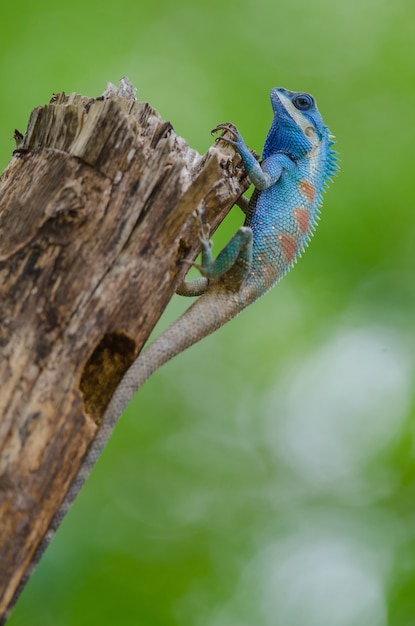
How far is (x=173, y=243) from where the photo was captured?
3.92m

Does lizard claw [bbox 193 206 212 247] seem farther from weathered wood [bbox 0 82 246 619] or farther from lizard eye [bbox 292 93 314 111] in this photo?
lizard eye [bbox 292 93 314 111]

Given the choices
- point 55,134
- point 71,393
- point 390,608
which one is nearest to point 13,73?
point 55,134

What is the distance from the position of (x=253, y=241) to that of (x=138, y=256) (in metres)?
1.48

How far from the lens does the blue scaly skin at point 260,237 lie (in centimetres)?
416

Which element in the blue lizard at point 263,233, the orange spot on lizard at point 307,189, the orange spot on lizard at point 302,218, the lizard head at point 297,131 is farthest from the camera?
the lizard head at point 297,131

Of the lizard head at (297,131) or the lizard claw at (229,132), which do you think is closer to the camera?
the lizard claw at (229,132)

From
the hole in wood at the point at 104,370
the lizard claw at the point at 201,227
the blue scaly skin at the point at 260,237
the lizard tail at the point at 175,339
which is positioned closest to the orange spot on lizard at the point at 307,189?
the blue scaly skin at the point at 260,237

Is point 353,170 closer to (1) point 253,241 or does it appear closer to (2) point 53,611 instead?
(1) point 253,241

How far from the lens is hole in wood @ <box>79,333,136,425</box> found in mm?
3707

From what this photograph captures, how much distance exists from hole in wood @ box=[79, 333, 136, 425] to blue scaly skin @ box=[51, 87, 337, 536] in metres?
0.05

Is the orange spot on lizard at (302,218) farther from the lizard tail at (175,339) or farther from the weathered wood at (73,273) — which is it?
the weathered wood at (73,273)

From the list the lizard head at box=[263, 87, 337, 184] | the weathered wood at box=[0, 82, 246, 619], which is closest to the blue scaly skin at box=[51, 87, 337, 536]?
the lizard head at box=[263, 87, 337, 184]

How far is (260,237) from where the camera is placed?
5141 mm

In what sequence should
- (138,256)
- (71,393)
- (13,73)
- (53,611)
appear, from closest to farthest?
1. (71,393)
2. (138,256)
3. (53,611)
4. (13,73)
